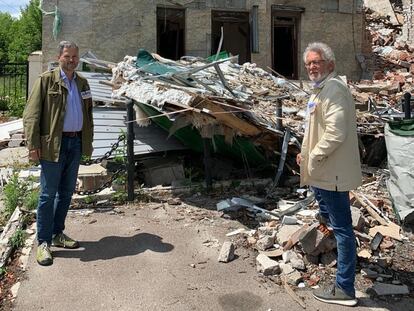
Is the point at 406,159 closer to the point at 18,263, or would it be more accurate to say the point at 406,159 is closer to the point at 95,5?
Answer: the point at 18,263

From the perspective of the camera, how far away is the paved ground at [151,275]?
11.6ft

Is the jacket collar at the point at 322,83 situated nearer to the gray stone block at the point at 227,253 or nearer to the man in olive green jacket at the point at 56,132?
the gray stone block at the point at 227,253

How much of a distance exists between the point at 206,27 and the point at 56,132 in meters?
8.42

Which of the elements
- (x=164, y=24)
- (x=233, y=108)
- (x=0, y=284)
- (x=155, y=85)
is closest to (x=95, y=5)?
(x=164, y=24)

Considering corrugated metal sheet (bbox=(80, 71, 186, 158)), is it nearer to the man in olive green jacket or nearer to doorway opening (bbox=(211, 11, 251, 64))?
the man in olive green jacket

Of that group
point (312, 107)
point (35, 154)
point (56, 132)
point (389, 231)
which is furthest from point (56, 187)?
point (389, 231)

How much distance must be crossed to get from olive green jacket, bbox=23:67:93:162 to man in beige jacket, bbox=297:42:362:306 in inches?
89.7

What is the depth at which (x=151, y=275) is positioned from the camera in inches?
156

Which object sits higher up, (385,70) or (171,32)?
(171,32)

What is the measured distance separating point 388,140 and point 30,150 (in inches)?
157

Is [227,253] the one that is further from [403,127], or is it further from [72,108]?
[403,127]

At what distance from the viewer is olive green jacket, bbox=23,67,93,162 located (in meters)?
3.99

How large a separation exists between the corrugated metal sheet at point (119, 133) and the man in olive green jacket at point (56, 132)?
2.14 metres

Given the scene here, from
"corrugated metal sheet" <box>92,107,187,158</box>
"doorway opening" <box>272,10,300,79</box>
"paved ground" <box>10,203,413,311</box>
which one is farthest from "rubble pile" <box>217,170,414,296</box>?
"doorway opening" <box>272,10,300,79</box>
